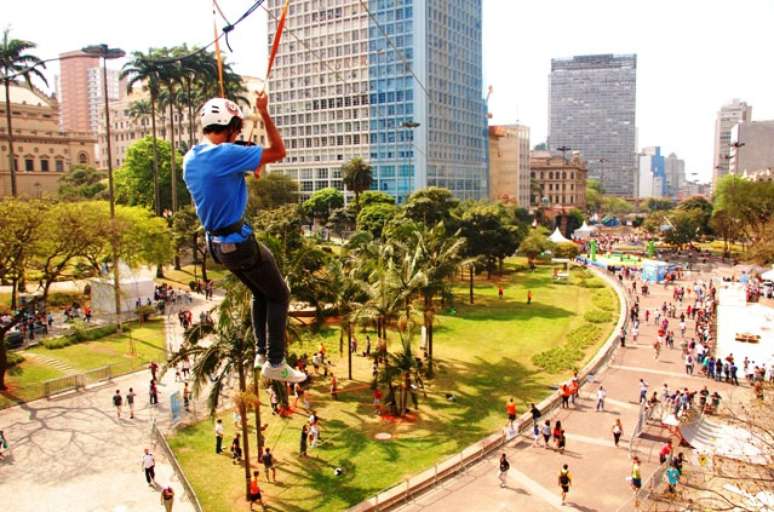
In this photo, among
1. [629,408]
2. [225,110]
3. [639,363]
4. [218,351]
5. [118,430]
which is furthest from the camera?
[639,363]

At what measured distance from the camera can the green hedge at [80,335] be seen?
122 feet

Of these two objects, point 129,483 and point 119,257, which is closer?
point 129,483

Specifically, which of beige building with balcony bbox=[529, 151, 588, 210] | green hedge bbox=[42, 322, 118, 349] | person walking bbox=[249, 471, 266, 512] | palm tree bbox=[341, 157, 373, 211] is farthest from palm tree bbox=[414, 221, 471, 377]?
beige building with balcony bbox=[529, 151, 588, 210]

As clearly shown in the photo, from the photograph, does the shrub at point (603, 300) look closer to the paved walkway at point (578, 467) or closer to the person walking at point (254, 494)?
the paved walkway at point (578, 467)

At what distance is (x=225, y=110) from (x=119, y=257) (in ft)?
135

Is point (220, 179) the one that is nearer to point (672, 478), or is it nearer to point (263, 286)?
point (263, 286)

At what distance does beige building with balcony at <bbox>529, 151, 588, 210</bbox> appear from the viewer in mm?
151250

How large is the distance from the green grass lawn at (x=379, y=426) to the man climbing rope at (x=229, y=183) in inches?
584

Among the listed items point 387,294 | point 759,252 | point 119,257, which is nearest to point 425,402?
point 387,294

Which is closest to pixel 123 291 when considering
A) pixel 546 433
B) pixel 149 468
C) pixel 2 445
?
pixel 2 445

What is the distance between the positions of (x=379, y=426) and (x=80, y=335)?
23649 millimetres

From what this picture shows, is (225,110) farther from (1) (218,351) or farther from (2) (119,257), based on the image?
(2) (119,257)

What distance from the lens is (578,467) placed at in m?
21.8

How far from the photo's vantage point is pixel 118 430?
83.2 feet
